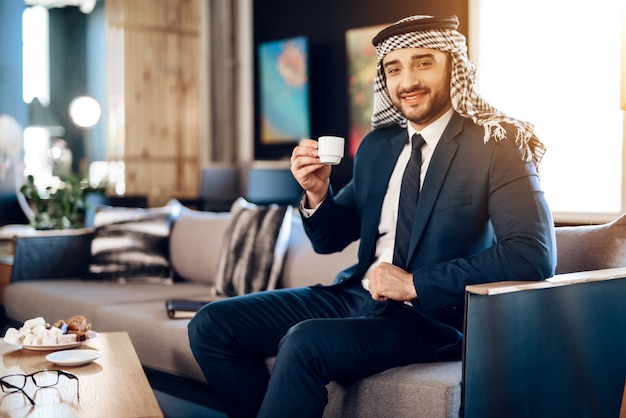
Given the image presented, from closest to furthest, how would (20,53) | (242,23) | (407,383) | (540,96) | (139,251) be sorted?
1. (407,383)
2. (139,251)
3. (540,96)
4. (20,53)
5. (242,23)

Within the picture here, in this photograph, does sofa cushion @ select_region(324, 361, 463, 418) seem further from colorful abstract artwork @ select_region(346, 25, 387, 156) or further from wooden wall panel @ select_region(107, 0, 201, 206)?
wooden wall panel @ select_region(107, 0, 201, 206)

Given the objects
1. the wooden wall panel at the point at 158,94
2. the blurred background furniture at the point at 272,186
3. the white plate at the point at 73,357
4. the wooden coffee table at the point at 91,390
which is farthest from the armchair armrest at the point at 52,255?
Result: the wooden wall panel at the point at 158,94

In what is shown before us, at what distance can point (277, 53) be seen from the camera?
7004 mm

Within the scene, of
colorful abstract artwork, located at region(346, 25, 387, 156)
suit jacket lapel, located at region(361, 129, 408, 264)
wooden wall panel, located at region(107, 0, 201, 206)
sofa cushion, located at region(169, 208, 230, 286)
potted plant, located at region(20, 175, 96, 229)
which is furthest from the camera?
wooden wall panel, located at region(107, 0, 201, 206)

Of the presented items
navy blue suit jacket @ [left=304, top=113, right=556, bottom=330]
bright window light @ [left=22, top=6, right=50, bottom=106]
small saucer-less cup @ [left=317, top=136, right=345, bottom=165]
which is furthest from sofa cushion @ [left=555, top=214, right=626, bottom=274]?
bright window light @ [left=22, top=6, right=50, bottom=106]

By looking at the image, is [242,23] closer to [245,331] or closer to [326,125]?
[326,125]

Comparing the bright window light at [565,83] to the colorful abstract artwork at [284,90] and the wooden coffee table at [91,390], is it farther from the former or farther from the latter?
the wooden coffee table at [91,390]

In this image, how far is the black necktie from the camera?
2.16 m

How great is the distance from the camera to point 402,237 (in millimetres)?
2172

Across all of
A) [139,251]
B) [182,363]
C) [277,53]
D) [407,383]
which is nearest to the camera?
[407,383]

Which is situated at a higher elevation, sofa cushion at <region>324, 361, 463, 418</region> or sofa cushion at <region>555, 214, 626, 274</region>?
sofa cushion at <region>555, 214, 626, 274</region>

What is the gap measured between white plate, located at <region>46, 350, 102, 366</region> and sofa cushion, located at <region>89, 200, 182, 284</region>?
70.3 inches

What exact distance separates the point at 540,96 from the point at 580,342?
10.1 feet

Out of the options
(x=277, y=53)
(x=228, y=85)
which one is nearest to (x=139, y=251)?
(x=277, y=53)
